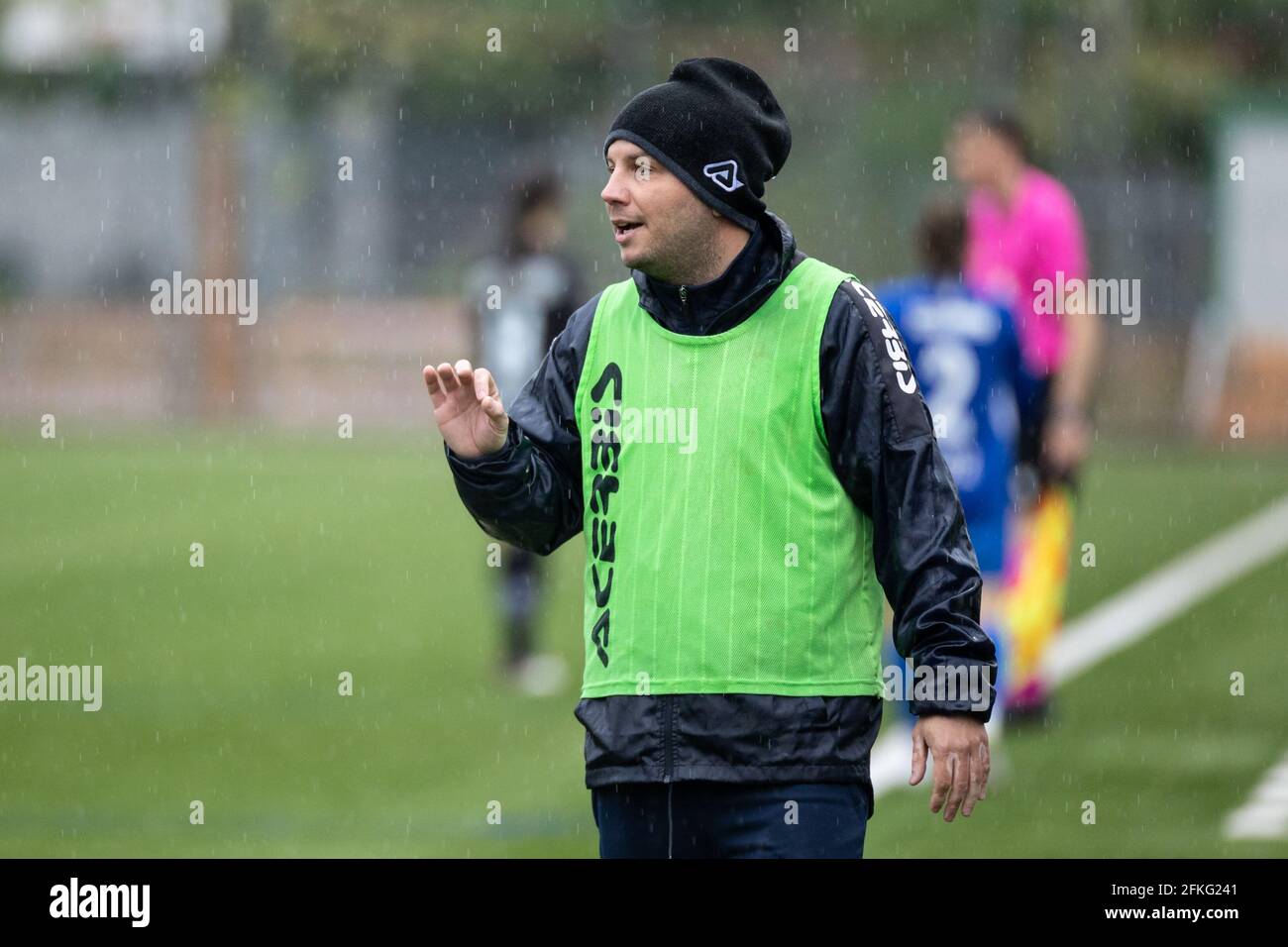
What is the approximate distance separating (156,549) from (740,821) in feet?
45.3

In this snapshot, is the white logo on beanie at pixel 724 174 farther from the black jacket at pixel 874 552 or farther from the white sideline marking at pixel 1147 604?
the white sideline marking at pixel 1147 604

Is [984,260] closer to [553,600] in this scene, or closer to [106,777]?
[106,777]

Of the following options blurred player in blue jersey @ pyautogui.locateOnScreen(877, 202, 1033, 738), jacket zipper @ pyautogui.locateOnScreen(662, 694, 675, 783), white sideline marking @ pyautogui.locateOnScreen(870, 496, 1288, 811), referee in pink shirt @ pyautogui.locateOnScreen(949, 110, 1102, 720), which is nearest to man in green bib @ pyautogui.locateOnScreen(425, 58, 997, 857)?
jacket zipper @ pyautogui.locateOnScreen(662, 694, 675, 783)

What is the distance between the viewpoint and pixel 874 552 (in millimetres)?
4465

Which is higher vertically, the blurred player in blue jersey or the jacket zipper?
the blurred player in blue jersey

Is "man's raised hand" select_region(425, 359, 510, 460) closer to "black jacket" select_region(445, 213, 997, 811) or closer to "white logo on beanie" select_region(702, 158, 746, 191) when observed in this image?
"black jacket" select_region(445, 213, 997, 811)

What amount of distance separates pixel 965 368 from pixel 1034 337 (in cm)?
122

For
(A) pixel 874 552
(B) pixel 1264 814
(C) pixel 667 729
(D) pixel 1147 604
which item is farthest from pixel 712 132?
(D) pixel 1147 604

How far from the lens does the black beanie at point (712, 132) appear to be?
449 cm

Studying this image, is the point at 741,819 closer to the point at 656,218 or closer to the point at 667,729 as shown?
the point at 667,729

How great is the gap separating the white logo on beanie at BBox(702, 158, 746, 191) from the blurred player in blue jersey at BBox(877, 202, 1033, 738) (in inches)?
159

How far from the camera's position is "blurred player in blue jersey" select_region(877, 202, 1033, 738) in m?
8.57

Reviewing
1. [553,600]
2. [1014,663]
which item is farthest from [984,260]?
[553,600]

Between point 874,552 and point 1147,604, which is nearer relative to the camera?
point 874,552
